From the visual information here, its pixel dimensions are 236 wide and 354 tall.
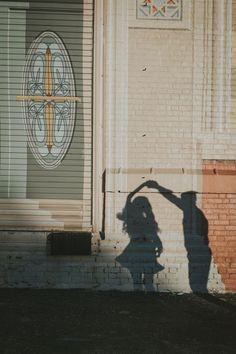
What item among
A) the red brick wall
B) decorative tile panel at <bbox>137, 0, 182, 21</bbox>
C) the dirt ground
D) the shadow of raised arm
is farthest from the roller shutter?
the red brick wall

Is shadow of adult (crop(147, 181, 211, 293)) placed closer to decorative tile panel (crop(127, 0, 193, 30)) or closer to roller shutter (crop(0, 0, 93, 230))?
roller shutter (crop(0, 0, 93, 230))

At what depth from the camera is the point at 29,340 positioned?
194 inches

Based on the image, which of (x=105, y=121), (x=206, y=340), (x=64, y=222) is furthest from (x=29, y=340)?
(x=105, y=121)

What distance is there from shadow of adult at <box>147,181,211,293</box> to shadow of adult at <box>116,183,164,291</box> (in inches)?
14.4

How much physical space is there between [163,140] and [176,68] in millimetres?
1109

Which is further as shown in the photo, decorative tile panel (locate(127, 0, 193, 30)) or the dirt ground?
decorative tile panel (locate(127, 0, 193, 30))

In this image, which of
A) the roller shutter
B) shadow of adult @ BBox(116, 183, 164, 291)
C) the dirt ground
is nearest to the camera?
the dirt ground

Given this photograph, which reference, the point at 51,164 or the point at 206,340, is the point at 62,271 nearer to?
the point at 51,164

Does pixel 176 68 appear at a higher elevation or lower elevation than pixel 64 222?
higher

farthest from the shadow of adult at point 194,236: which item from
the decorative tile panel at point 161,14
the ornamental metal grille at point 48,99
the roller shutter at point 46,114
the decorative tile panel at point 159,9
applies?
the decorative tile panel at point 159,9

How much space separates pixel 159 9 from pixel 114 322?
4566 mm

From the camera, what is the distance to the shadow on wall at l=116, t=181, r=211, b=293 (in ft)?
22.9

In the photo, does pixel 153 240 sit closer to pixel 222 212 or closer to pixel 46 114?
pixel 222 212

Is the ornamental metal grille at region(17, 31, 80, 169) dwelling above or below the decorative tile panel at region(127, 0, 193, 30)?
below
